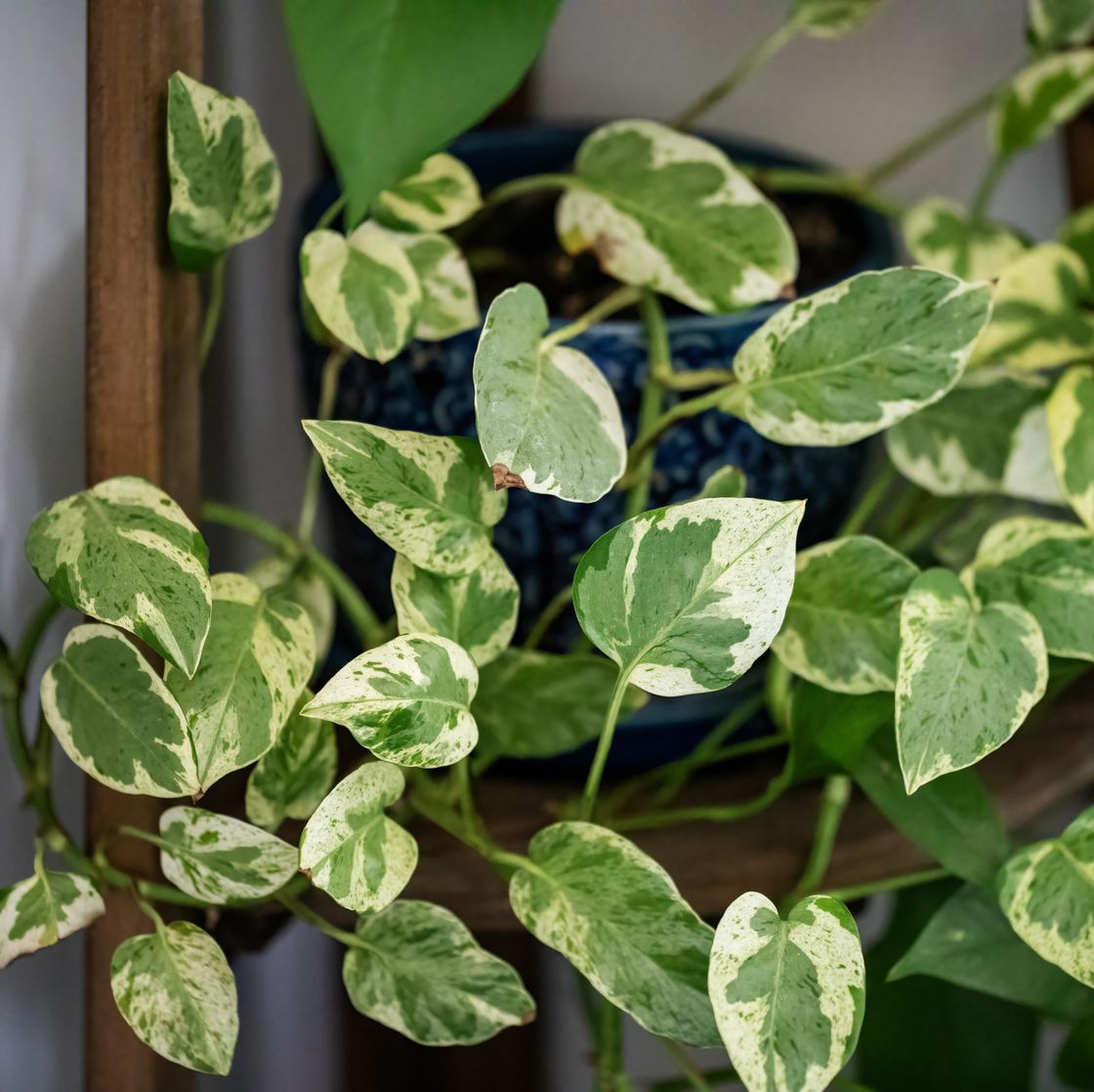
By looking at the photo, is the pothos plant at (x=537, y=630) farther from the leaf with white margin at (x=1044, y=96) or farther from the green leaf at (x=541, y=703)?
the leaf with white margin at (x=1044, y=96)

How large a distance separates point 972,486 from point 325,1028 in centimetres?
63

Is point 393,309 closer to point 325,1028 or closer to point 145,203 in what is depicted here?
point 145,203

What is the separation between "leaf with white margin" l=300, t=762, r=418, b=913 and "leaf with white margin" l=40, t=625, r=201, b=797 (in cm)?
5

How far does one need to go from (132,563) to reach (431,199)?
22 cm

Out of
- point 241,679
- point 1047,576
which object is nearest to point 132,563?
point 241,679

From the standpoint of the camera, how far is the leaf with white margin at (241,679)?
1.05 ft

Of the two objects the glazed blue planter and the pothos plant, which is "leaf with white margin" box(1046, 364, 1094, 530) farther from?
the glazed blue planter

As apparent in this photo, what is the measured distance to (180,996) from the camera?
1.13 feet

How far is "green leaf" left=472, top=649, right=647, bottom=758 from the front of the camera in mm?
408

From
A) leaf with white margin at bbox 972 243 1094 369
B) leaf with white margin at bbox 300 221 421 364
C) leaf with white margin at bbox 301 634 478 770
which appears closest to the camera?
leaf with white margin at bbox 301 634 478 770

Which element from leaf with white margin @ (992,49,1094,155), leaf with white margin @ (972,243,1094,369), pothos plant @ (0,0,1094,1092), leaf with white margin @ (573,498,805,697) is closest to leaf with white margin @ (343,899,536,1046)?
pothos plant @ (0,0,1094,1092)

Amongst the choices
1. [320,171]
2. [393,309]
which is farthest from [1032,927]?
[320,171]

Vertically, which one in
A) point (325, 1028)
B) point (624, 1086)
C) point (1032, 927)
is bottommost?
point (325, 1028)

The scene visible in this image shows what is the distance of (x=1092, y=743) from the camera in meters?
0.52
